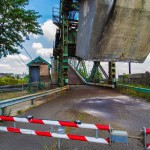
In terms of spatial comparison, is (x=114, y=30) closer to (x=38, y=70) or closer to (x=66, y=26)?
(x=66, y=26)

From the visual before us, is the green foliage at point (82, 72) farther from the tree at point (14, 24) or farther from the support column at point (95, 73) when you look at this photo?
the tree at point (14, 24)

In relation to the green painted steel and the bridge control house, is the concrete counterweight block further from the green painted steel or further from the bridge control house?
the bridge control house

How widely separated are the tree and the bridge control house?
2.90m

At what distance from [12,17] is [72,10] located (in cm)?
811

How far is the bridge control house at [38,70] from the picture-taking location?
29344 mm

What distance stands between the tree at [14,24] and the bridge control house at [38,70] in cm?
290

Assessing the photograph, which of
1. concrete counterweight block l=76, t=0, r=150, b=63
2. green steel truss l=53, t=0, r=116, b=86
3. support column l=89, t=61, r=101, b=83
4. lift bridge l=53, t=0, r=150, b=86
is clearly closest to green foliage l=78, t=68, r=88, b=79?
support column l=89, t=61, r=101, b=83

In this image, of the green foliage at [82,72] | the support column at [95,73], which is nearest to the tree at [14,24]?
the support column at [95,73]

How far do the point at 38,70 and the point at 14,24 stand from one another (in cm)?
720

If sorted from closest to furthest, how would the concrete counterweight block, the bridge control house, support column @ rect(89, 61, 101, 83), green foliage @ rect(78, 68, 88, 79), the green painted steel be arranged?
1. the concrete counterweight block
2. the green painted steel
3. the bridge control house
4. support column @ rect(89, 61, 101, 83)
5. green foliage @ rect(78, 68, 88, 79)

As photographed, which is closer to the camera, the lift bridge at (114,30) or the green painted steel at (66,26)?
the lift bridge at (114,30)

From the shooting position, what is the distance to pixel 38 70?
29500 mm

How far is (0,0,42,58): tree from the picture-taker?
25.1 m

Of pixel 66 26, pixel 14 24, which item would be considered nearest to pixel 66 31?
pixel 66 26
